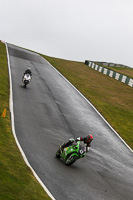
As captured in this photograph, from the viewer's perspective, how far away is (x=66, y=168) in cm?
1162

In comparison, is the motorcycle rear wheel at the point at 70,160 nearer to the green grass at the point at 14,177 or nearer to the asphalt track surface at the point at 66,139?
the asphalt track surface at the point at 66,139

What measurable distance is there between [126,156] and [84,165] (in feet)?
15.0

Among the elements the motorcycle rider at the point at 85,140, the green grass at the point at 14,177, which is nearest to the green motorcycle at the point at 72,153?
the motorcycle rider at the point at 85,140

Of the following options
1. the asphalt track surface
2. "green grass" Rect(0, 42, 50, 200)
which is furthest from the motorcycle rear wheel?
"green grass" Rect(0, 42, 50, 200)

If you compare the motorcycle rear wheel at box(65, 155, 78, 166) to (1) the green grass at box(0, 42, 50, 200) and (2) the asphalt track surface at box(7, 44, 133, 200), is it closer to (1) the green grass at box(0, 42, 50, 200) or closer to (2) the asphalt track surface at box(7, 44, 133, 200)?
(2) the asphalt track surface at box(7, 44, 133, 200)

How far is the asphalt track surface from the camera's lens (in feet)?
34.0

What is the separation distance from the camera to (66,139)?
50.1 feet

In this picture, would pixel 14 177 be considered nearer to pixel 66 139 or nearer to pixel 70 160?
pixel 70 160

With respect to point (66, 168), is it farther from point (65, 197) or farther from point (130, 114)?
point (130, 114)

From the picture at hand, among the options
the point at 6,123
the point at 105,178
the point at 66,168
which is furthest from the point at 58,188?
the point at 6,123

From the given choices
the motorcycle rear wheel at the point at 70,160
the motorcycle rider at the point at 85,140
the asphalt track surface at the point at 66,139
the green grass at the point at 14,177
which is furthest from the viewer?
the motorcycle rider at the point at 85,140

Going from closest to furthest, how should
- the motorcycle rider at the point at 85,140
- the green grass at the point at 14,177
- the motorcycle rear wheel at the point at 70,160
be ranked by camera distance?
the green grass at the point at 14,177 → the motorcycle rear wheel at the point at 70,160 → the motorcycle rider at the point at 85,140

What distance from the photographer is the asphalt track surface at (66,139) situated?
10.4 metres

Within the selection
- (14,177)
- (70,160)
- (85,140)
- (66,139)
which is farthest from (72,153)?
(66,139)
